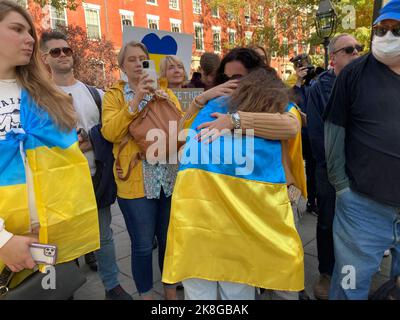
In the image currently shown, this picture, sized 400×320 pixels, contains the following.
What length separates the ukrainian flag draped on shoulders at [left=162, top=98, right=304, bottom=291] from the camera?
64.9 inches

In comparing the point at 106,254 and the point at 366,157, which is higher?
the point at 366,157

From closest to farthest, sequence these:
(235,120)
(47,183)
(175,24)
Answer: (47,183)
(235,120)
(175,24)

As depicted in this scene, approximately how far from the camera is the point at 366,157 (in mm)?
1830

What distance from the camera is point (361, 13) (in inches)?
443

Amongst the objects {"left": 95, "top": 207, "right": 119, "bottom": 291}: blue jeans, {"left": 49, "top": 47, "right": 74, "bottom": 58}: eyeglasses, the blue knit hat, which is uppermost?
{"left": 49, "top": 47, "right": 74, "bottom": 58}: eyeglasses

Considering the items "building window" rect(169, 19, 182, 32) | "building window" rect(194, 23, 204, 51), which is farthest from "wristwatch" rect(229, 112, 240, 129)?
"building window" rect(194, 23, 204, 51)

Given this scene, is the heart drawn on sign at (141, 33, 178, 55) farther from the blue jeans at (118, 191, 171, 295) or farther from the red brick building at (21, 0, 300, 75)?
the red brick building at (21, 0, 300, 75)

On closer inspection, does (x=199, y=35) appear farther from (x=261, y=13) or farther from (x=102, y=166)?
(x=102, y=166)

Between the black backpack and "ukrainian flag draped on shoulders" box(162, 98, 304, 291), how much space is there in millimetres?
972

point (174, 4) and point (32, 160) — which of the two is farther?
point (174, 4)

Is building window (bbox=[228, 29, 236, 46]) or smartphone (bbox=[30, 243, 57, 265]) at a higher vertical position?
building window (bbox=[228, 29, 236, 46])

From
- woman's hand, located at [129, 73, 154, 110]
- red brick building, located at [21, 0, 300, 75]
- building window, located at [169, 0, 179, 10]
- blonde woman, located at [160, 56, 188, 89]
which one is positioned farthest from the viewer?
building window, located at [169, 0, 179, 10]

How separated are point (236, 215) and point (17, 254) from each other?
1001 mm

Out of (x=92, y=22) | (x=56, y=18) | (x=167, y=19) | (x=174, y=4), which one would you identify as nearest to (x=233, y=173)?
(x=56, y=18)
